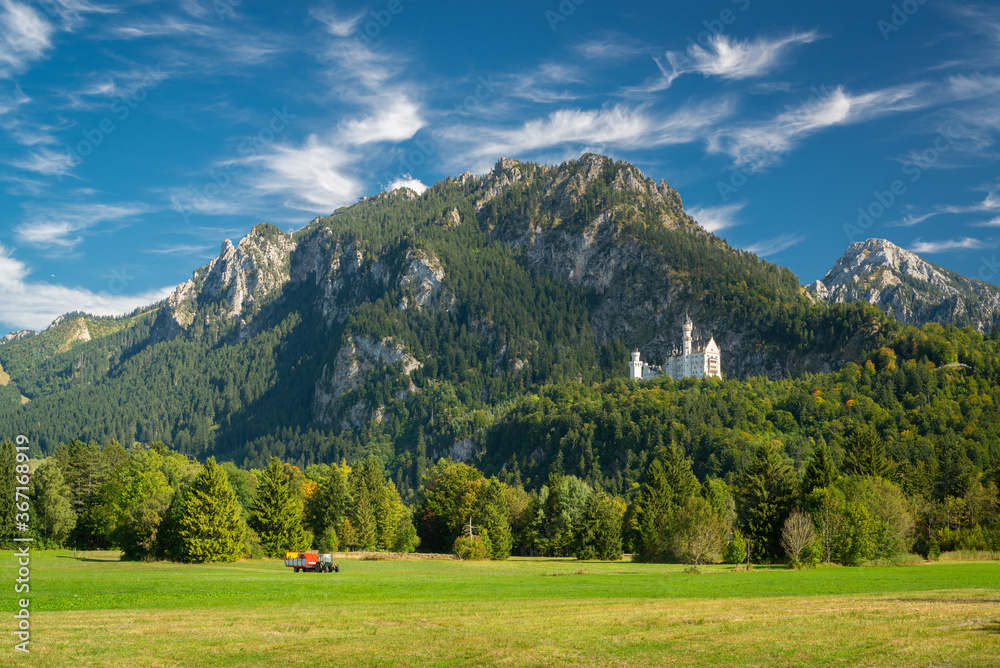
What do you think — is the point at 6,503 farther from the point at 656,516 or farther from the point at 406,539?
the point at 656,516

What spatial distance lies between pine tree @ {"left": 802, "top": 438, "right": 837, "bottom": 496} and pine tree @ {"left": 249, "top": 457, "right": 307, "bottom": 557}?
57561 millimetres

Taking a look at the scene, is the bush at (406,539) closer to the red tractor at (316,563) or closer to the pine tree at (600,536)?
the pine tree at (600,536)

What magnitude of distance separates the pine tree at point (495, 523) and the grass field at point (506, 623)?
49381mm

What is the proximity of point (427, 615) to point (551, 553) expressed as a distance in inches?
3091

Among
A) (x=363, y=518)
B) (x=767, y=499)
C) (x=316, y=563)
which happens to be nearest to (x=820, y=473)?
(x=767, y=499)

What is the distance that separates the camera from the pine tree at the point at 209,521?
74625 millimetres

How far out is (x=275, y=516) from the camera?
288ft

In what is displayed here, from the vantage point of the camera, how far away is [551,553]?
4345 inches

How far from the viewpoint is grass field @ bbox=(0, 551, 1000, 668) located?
80.6 feet

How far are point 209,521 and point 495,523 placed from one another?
3958cm

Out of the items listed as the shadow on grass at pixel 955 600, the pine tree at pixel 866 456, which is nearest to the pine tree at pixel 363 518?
the pine tree at pixel 866 456

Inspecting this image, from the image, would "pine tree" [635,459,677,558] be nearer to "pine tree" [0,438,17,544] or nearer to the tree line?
the tree line

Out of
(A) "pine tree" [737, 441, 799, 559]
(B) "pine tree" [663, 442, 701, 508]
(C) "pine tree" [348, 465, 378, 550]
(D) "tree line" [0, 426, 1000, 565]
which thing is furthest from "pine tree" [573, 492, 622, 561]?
(C) "pine tree" [348, 465, 378, 550]

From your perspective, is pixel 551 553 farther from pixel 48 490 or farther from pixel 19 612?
pixel 19 612
